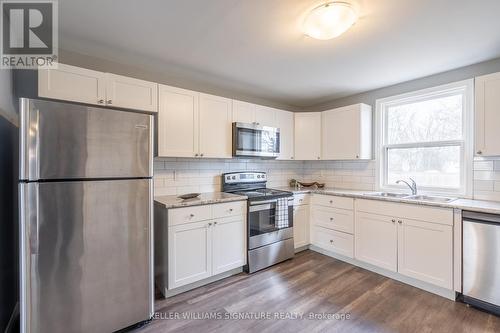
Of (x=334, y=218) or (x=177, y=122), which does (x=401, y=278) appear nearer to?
(x=334, y=218)

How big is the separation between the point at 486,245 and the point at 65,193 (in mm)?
3366

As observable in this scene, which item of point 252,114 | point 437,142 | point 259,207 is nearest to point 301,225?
point 259,207

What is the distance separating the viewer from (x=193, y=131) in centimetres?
272

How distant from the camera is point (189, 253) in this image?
2.35m

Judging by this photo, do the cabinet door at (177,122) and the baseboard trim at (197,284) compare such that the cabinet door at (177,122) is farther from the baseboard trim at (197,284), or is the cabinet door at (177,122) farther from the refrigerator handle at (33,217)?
the baseboard trim at (197,284)

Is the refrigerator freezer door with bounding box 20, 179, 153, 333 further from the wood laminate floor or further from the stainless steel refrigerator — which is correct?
the wood laminate floor

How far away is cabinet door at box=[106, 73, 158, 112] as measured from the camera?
86.0 inches

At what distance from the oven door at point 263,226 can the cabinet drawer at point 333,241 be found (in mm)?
580

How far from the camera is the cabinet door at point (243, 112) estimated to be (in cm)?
309

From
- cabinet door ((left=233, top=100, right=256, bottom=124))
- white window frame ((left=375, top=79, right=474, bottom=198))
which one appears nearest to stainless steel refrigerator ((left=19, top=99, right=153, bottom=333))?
cabinet door ((left=233, top=100, right=256, bottom=124))

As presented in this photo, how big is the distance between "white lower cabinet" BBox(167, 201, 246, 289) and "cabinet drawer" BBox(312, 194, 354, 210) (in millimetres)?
1233

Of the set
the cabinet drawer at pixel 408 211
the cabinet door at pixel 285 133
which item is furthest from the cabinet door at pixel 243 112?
the cabinet drawer at pixel 408 211

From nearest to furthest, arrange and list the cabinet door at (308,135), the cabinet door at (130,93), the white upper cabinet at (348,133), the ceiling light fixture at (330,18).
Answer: the ceiling light fixture at (330,18) < the cabinet door at (130,93) < the white upper cabinet at (348,133) < the cabinet door at (308,135)

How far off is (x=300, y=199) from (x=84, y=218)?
8.54 ft
